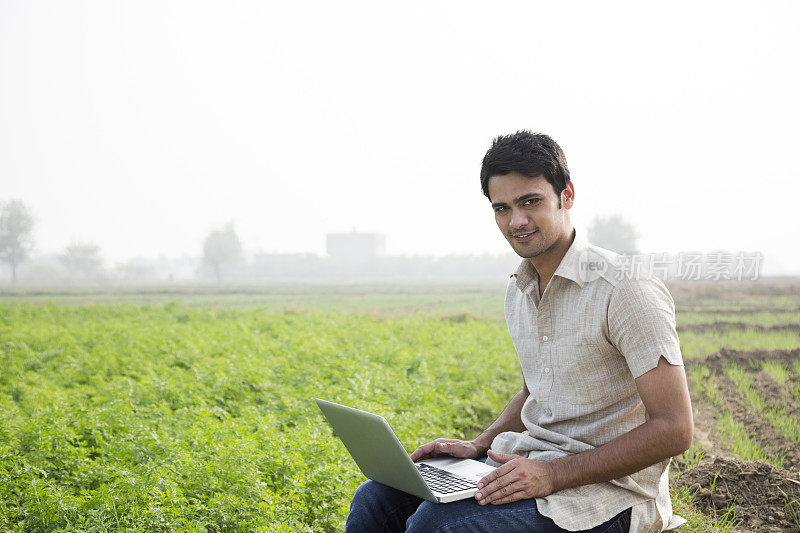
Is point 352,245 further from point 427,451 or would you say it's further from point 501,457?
point 501,457

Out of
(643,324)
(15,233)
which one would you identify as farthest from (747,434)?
(15,233)

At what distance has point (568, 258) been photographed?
86.5 inches

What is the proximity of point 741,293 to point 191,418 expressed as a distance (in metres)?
21.5

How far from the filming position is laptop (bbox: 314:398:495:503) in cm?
196

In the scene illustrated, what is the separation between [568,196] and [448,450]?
105 cm

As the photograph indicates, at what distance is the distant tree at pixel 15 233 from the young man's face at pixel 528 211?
7141 cm

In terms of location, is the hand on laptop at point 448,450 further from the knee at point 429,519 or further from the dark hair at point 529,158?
the dark hair at point 529,158

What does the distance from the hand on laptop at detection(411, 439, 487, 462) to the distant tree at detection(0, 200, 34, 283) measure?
71.1 meters

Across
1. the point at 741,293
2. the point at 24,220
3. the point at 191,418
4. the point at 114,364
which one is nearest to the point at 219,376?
the point at 191,418

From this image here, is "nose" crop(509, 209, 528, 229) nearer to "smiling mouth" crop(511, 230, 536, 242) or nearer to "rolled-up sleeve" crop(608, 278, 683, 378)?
"smiling mouth" crop(511, 230, 536, 242)

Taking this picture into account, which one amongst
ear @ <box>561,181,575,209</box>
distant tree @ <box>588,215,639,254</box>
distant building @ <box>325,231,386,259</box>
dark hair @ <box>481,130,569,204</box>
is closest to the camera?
dark hair @ <box>481,130,569,204</box>

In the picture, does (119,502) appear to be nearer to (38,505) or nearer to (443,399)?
(38,505)

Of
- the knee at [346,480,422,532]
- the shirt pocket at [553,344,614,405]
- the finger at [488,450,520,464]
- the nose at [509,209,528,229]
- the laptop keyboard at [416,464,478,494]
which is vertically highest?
the nose at [509,209,528,229]

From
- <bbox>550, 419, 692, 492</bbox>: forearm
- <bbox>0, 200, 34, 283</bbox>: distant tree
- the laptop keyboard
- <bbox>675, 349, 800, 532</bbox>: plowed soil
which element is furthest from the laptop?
<bbox>0, 200, 34, 283</bbox>: distant tree
